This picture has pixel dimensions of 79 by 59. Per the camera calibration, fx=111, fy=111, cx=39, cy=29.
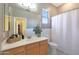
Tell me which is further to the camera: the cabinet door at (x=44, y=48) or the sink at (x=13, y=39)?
the cabinet door at (x=44, y=48)

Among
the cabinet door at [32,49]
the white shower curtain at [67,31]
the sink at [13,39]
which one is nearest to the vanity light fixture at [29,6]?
the white shower curtain at [67,31]

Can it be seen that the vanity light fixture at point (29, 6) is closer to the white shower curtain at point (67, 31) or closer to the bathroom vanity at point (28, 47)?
the white shower curtain at point (67, 31)

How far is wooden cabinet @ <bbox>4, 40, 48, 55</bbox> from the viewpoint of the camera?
1694mm

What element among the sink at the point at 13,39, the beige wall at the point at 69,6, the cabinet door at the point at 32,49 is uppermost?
the beige wall at the point at 69,6

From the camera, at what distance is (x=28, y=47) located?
5.73 feet

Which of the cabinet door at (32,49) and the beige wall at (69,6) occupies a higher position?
the beige wall at (69,6)

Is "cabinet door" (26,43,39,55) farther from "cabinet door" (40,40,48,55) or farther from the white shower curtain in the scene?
the white shower curtain

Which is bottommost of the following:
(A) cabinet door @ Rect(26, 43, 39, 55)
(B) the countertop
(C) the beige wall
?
(A) cabinet door @ Rect(26, 43, 39, 55)

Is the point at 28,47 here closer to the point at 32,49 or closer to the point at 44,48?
the point at 32,49

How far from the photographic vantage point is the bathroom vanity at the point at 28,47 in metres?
1.66

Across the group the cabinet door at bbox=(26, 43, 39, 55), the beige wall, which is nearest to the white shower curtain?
the beige wall

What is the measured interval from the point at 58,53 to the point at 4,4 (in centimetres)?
113
